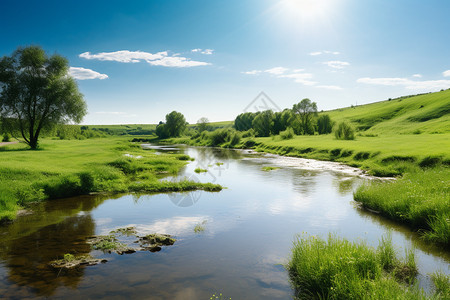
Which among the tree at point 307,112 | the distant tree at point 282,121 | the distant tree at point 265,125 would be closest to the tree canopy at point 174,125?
the distant tree at point 265,125

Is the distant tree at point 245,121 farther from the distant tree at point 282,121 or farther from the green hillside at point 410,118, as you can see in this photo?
the green hillside at point 410,118

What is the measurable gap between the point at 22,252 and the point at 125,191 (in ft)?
39.4

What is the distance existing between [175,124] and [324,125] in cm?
8307

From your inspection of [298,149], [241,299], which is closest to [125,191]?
[241,299]

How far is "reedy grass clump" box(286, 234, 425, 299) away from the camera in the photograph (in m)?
7.09

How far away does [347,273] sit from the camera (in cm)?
799

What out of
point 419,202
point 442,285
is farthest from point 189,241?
point 419,202

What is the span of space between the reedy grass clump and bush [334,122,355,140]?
64.1 meters

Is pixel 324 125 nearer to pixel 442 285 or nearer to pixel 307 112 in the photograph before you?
pixel 307 112

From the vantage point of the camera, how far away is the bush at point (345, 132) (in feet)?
227

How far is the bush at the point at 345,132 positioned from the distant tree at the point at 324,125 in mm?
39257

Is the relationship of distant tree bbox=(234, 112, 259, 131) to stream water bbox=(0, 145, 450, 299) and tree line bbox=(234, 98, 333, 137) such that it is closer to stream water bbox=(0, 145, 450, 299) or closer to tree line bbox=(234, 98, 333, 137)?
tree line bbox=(234, 98, 333, 137)

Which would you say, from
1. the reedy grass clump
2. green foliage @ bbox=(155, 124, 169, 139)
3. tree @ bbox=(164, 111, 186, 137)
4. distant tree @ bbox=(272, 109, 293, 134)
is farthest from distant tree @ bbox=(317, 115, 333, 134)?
the reedy grass clump

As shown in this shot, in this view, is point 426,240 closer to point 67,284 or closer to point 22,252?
point 67,284
